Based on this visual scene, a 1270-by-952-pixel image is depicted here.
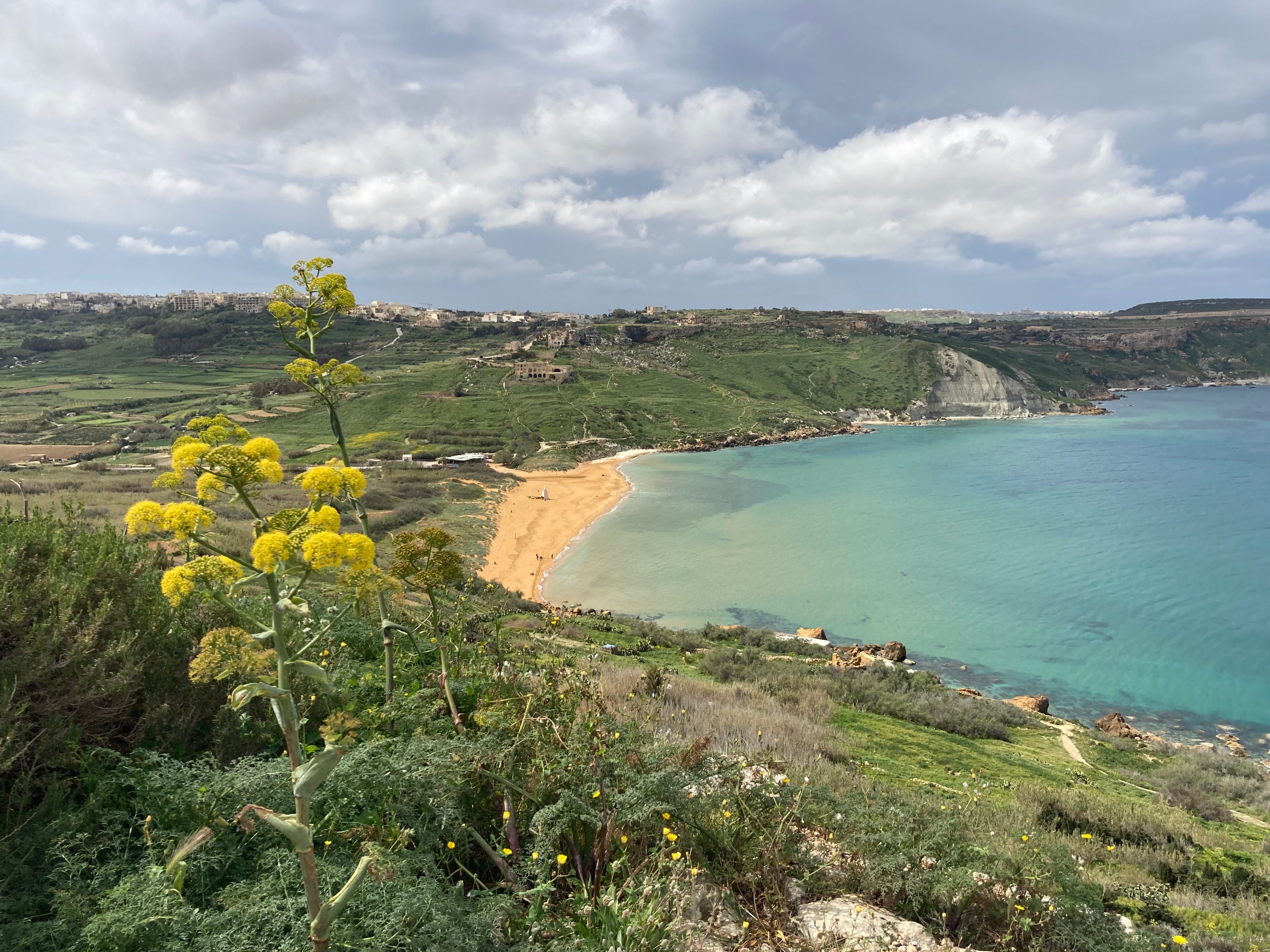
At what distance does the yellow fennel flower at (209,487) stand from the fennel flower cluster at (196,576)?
8.6 inches

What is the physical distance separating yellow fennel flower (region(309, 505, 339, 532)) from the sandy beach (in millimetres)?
23730

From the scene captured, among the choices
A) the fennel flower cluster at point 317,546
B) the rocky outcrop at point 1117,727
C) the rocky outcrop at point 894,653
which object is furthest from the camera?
the rocky outcrop at point 894,653

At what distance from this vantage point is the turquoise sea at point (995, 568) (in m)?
20.4

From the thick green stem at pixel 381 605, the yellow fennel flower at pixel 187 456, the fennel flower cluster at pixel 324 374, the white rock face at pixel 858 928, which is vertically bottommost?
the white rock face at pixel 858 928

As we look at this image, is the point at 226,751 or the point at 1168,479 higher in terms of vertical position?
the point at 226,751

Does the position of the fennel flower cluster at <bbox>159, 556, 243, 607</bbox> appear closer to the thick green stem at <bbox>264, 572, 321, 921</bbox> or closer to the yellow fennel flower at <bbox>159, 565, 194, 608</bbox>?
the yellow fennel flower at <bbox>159, 565, 194, 608</bbox>

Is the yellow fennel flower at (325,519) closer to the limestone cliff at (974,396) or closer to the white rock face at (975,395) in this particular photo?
the limestone cliff at (974,396)

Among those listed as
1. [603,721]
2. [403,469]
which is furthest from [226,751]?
[403,469]

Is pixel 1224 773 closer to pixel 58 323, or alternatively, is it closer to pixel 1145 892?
pixel 1145 892

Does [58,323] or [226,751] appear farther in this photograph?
[58,323]

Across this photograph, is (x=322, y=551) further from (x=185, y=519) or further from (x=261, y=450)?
(x=261, y=450)

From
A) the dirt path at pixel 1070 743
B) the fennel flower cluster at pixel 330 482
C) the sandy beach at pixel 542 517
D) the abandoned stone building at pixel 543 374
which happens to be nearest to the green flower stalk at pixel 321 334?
the fennel flower cluster at pixel 330 482

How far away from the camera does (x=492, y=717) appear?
3.76 meters

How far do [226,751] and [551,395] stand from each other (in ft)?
260
